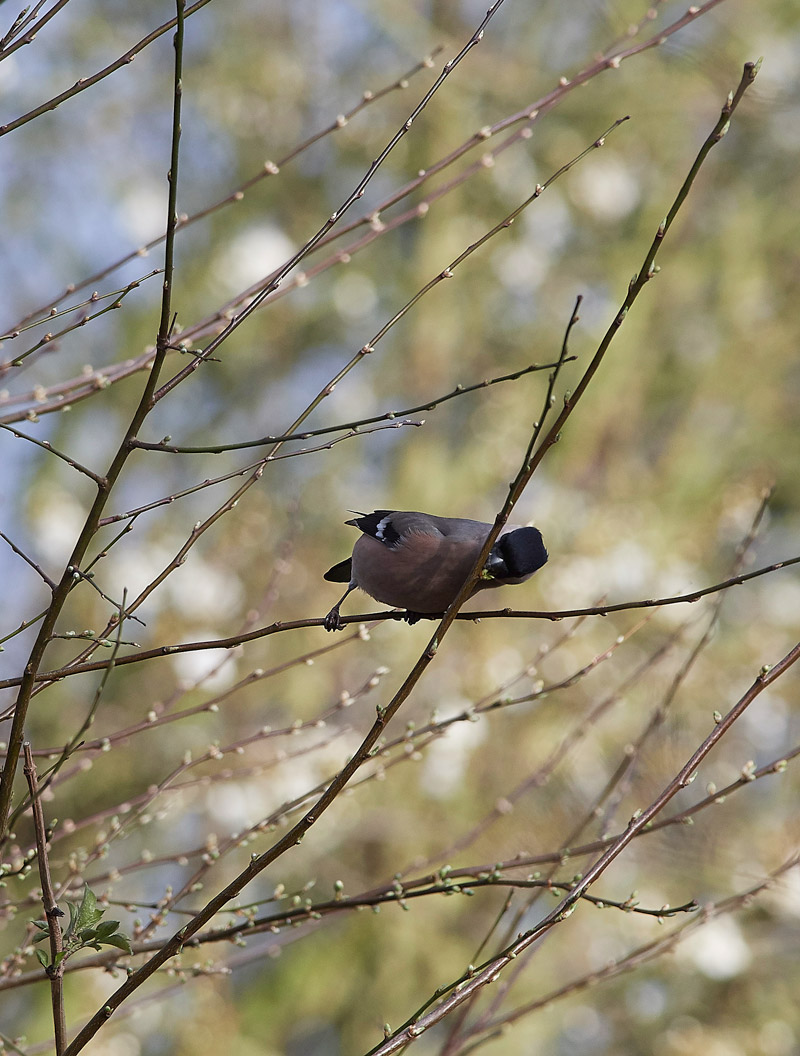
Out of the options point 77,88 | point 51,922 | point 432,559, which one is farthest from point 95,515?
point 432,559

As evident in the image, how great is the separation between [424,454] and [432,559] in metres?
3.75

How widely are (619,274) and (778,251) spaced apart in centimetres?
132

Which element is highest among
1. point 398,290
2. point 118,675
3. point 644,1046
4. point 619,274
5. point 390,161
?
point 390,161

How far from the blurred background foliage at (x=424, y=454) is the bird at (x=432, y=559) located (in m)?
2.26

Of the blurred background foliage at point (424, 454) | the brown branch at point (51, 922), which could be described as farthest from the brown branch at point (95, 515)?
the blurred background foliage at point (424, 454)

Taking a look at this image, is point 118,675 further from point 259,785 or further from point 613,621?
point 613,621

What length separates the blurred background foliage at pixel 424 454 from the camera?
17.1ft

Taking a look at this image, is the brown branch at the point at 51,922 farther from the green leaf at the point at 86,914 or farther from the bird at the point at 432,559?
the bird at the point at 432,559

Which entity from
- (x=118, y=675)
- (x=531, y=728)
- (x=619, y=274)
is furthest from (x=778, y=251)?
(x=118, y=675)

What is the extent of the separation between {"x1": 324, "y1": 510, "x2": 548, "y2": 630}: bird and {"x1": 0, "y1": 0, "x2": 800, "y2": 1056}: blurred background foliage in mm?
2264

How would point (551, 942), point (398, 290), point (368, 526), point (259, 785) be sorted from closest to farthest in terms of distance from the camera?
point (368, 526)
point (259, 785)
point (551, 942)
point (398, 290)

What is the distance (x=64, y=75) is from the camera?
18.5 ft

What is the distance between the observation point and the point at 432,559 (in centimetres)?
231

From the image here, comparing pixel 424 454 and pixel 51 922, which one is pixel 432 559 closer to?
pixel 51 922
